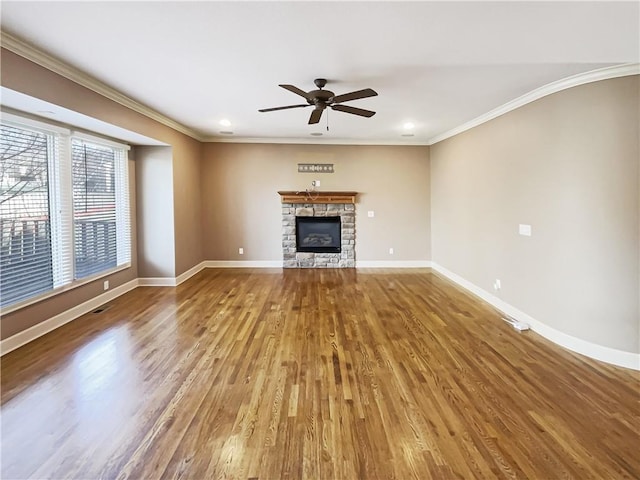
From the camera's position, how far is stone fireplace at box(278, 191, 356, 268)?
725 centimetres

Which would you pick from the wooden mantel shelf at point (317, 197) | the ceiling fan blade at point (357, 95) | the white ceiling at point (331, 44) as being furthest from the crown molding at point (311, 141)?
the ceiling fan blade at point (357, 95)

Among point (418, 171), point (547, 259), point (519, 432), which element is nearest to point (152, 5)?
point (519, 432)

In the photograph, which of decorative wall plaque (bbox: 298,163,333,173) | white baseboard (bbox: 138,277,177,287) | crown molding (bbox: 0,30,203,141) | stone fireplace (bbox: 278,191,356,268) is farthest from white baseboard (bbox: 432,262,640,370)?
crown molding (bbox: 0,30,203,141)

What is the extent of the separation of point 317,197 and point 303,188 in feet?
1.21

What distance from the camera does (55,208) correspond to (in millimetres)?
4066

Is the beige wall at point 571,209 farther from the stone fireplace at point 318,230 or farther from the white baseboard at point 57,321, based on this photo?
the white baseboard at point 57,321

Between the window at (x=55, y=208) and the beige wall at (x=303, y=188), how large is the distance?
2.09 meters

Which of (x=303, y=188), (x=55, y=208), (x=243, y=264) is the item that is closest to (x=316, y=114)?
(x=55, y=208)

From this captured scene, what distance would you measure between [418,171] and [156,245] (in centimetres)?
532

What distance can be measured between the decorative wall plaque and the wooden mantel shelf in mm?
454

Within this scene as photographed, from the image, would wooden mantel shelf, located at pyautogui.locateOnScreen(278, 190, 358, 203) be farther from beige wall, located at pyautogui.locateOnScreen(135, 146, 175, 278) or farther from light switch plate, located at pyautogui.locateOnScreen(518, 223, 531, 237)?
light switch plate, located at pyautogui.locateOnScreen(518, 223, 531, 237)

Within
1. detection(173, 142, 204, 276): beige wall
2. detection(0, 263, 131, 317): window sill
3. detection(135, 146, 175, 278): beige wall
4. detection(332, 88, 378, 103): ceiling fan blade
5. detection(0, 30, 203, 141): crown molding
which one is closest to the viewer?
detection(0, 30, 203, 141): crown molding

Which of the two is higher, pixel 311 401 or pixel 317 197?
pixel 317 197

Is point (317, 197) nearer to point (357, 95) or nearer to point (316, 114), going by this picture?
point (316, 114)
